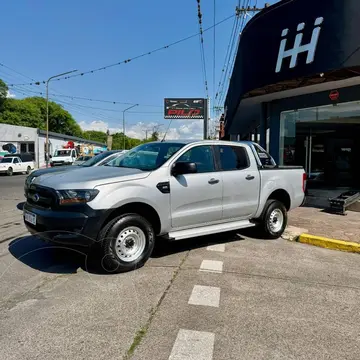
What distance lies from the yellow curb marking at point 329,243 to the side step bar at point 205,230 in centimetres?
125

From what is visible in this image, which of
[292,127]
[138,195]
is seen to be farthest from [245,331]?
[292,127]

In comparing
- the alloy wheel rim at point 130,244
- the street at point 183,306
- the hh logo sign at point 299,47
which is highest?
the hh logo sign at point 299,47

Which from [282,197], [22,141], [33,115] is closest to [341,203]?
[282,197]

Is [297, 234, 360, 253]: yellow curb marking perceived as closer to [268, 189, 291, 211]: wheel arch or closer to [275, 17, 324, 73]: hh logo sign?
[268, 189, 291, 211]: wheel arch

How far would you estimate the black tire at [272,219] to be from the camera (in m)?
6.80

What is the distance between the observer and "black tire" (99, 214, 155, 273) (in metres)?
4.66

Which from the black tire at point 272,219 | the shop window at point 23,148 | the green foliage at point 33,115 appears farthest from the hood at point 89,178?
the green foliage at point 33,115

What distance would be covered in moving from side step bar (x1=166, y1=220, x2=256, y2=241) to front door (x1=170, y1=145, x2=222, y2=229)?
0.29ft

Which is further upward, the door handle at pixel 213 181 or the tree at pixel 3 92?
the tree at pixel 3 92

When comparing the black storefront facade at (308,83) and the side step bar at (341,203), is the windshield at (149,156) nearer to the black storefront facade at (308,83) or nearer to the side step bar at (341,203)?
the black storefront facade at (308,83)

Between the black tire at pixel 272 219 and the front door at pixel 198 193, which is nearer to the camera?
the front door at pixel 198 193

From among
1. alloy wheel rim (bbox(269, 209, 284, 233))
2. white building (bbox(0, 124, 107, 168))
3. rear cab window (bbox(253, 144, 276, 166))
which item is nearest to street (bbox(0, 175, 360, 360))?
alloy wheel rim (bbox(269, 209, 284, 233))

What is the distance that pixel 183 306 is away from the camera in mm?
3914

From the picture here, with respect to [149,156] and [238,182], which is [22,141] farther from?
[238,182]
